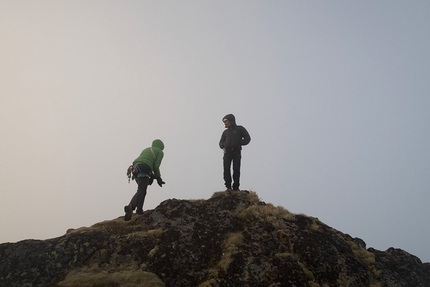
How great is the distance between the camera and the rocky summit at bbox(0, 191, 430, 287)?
866cm

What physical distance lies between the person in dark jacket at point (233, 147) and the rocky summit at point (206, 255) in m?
2.89

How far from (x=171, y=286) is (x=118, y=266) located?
5.87 ft

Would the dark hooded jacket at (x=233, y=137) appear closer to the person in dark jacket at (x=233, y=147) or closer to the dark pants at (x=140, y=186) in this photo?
the person in dark jacket at (x=233, y=147)

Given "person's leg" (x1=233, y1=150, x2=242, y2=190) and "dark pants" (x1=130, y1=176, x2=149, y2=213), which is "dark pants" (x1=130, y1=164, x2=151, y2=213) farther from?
"person's leg" (x1=233, y1=150, x2=242, y2=190)

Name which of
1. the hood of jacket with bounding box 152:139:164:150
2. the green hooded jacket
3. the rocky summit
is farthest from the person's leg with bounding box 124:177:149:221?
the hood of jacket with bounding box 152:139:164:150

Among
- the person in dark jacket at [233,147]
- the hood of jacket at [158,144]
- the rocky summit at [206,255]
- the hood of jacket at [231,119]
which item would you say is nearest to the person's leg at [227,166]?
the person in dark jacket at [233,147]

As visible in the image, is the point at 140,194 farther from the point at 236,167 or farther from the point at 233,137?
the point at 233,137

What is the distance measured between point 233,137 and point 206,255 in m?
6.98

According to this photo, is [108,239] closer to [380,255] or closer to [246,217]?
[246,217]

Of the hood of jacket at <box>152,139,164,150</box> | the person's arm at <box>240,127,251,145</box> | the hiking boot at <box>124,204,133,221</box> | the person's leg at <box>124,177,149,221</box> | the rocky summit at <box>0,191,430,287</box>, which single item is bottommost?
the rocky summit at <box>0,191,430,287</box>

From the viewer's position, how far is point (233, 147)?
15.5 meters

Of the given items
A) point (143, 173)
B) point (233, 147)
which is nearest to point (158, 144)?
point (143, 173)

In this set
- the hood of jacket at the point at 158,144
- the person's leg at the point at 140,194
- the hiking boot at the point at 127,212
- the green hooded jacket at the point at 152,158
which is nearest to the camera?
the hiking boot at the point at 127,212

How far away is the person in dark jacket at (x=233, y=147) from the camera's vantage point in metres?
15.5
